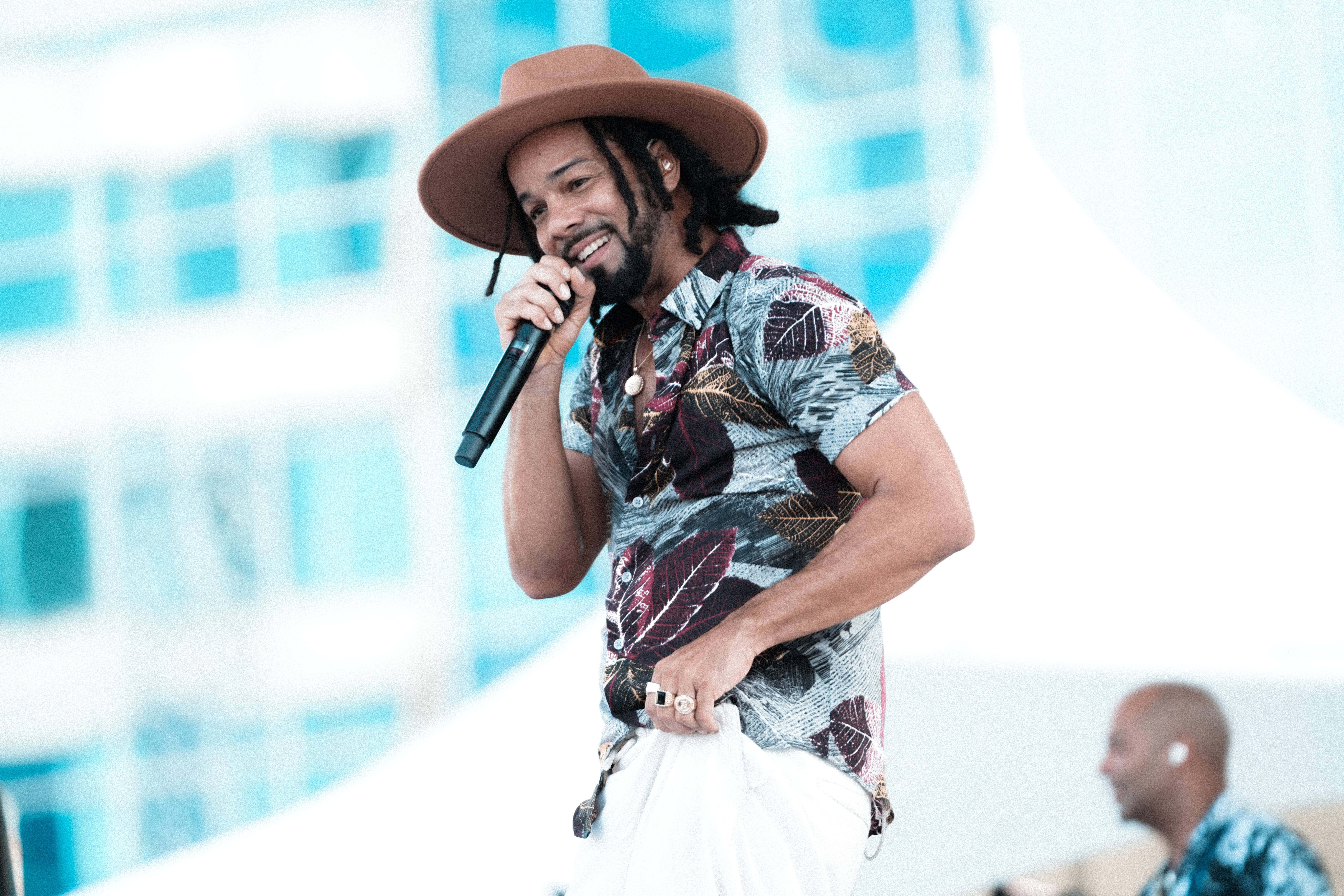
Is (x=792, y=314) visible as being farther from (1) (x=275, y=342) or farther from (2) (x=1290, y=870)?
(1) (x=275, y=342)

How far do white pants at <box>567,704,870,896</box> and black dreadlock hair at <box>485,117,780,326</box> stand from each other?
1.93 ft

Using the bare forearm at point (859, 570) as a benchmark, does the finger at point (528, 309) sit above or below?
above

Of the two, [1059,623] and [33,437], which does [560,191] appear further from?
[33,437]

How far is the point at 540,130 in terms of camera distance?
5.47ft

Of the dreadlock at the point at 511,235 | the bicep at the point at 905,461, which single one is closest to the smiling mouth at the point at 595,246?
the dreadlock at the point at 511,235

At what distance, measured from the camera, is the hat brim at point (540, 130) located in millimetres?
1607

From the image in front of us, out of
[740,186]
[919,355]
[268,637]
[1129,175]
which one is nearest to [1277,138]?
[1129,175]

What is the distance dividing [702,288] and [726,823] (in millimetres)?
612

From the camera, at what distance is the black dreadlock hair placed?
5.38 ft

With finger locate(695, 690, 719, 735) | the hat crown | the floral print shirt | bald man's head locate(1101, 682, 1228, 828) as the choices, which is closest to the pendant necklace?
the hat crown

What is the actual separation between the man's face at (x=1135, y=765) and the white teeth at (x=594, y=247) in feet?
6.06

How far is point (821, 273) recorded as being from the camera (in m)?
8.72

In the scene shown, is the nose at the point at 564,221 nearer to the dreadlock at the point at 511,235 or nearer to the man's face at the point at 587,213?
the man's face at the point at 587,213

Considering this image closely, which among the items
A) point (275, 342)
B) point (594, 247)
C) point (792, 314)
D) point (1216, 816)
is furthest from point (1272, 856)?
point (275, 342)
